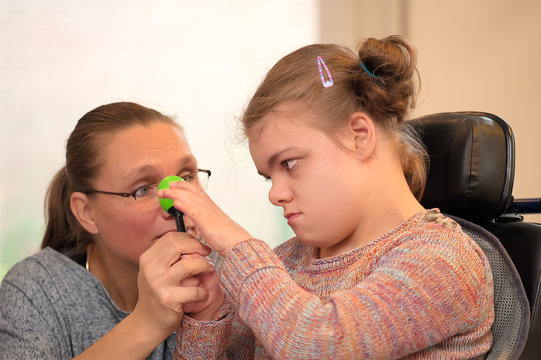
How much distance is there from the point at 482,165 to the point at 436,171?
0.37 feet

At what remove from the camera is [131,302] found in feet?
5.31

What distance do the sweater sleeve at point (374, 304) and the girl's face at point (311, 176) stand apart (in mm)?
139

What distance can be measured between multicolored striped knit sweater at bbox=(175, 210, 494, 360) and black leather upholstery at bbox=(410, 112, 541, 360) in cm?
23

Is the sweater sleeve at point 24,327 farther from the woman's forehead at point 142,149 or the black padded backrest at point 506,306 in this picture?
the black padded backrest at point 506,306

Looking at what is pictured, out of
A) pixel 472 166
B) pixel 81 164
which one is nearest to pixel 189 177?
pixel 81 164

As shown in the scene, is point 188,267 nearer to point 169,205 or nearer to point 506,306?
point 169,205

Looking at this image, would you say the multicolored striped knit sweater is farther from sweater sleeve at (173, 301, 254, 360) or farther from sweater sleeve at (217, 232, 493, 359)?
sweater sleeve at (173, 301, 254, 360)

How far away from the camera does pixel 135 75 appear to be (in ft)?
8.87

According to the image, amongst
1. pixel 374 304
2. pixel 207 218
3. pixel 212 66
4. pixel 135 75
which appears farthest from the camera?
pixel 212 66

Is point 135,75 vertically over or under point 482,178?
over

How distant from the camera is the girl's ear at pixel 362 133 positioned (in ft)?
3.63

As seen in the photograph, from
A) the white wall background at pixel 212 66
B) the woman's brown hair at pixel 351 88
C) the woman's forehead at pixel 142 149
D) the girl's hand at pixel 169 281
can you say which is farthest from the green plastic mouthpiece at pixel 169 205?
the white wall background at pixel 212 66

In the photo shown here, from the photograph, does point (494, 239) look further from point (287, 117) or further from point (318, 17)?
point (318, 17)

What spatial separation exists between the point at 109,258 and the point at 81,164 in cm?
27
